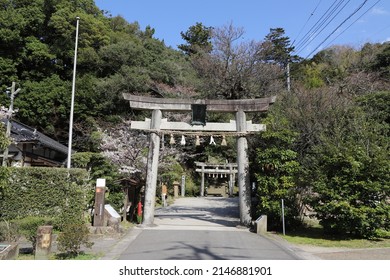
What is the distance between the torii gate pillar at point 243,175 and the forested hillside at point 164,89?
63cm

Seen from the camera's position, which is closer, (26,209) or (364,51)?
(26,209)

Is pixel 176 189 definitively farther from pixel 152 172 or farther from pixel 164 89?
pixel 152 172

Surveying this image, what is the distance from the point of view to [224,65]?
26797 mm

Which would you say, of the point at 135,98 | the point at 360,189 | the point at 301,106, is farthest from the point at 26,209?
the point at 301,106

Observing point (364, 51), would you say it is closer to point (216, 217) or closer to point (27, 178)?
point (216, 217)

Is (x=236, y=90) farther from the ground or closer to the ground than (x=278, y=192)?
farther from the ground

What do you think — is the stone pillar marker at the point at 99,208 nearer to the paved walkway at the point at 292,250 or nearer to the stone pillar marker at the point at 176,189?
the paved walkway at the point at 292,250

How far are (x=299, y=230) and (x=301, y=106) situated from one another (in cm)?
861

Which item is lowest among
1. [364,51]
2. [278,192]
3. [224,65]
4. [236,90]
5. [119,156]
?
[278,192]

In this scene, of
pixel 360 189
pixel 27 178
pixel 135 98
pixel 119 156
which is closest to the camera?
pixel 360 189

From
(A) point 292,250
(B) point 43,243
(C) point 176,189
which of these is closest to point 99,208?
(B) point 43,243

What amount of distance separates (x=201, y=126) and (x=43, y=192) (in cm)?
707

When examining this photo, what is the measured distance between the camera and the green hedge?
1223 cm

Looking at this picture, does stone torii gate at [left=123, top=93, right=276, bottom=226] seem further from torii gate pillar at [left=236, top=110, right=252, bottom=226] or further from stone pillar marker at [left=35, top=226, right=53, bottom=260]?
stone pillar marker at [left=35, top=226, right=53, bottom=260]
